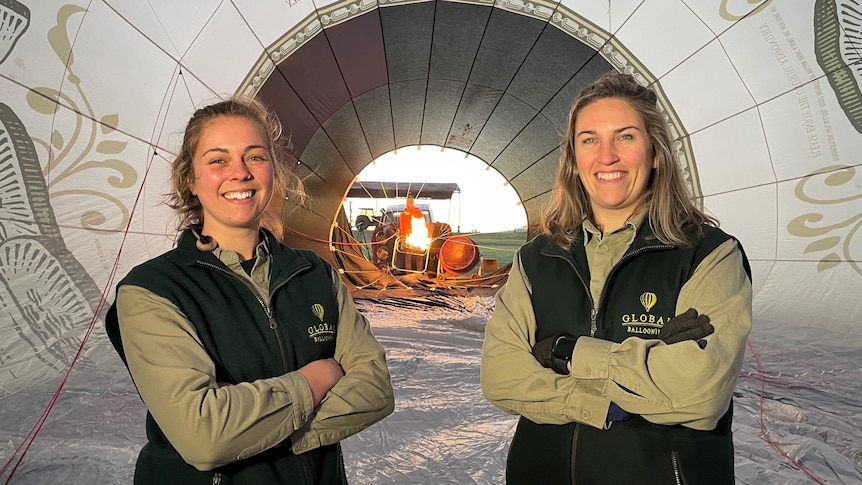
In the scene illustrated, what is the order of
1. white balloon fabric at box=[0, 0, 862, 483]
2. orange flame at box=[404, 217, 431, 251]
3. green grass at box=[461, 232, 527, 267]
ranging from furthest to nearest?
green grass at box=[461, 232, 527, 267] → orange flame at box=[404, 217, 431, 251] → white balloon fabric at box=[0, 0, 862, 483]

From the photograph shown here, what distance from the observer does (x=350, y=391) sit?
4.46 feet

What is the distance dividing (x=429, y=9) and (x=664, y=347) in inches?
113

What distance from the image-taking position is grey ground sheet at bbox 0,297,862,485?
7.38ft

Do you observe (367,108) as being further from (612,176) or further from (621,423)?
(621,423)

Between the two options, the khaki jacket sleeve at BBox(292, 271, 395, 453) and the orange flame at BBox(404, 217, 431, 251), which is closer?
the khaki jacket sleeve at BBox(292, 271, 395, 453)

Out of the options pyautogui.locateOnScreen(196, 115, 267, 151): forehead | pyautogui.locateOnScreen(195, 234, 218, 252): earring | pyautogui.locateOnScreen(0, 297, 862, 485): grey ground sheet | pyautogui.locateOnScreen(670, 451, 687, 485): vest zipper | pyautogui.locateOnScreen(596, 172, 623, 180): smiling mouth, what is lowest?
pyautogui.locateOnScreen(0, 297, 862, 485): grey ground sheet

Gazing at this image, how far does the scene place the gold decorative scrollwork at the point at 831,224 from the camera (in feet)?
10.5

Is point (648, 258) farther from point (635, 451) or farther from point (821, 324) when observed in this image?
point (821, 324)

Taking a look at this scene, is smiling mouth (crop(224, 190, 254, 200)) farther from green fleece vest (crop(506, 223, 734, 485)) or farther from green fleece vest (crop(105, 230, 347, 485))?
green fleece vest (crop(506, 223, 734, 485))

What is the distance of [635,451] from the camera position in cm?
129

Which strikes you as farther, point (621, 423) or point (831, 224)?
point (831, 224)

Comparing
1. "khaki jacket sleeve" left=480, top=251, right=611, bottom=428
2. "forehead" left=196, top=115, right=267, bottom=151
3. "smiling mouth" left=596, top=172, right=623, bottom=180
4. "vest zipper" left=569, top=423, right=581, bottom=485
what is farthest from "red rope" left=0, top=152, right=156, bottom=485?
"smiling mouth" left=596, top=172, right=623, bottom=180

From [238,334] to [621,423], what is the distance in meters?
0.78

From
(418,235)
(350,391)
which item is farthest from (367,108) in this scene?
(350,391)
